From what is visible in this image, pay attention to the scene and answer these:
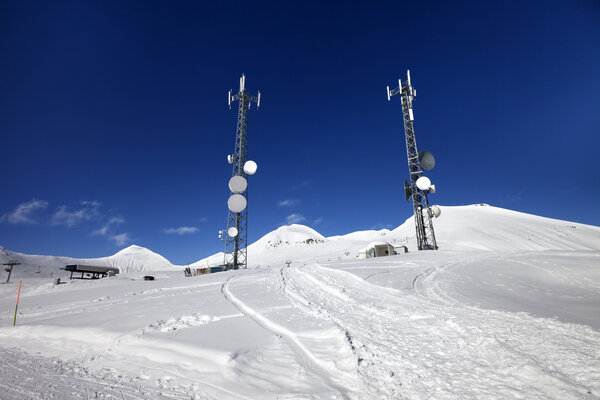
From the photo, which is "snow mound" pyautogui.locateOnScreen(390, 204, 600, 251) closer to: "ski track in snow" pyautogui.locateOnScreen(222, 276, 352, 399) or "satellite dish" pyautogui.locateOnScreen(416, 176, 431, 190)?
"satellite dish" pyautogui.locateOnScreen(416, 176, 431, 190)

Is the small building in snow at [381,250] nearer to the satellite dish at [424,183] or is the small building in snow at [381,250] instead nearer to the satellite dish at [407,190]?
the satellite dish at [407,190]

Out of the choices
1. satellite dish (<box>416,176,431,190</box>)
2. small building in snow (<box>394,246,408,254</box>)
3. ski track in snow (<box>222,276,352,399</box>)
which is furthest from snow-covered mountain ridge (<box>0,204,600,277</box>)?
ski track in snow (<box>222,276,352,399</box>)

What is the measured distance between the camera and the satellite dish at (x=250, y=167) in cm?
2905

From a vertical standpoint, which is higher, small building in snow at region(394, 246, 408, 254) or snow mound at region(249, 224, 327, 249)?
snow mound at region(249, 224, 327, 249)

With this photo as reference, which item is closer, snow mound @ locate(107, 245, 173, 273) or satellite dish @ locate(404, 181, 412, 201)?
satellite dish @ locate(404, 181, 412, 201)

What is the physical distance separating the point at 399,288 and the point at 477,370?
6.85 meters

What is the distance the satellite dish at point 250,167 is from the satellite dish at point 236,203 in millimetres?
3779

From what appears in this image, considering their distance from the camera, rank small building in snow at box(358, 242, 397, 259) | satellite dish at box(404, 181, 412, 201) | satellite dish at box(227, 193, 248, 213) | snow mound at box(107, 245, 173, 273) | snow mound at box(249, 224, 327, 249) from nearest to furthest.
A: satellite dish at box(227, 193, 248, 213) < small building in snow at box(358, 242, 397, 259) < satellite dish at box(404, 181, 412, 201) < snow mound at box(249, 224, 327, 249) < snow mound at box(107, 245, 173, 273)

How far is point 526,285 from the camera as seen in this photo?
9.80 metres

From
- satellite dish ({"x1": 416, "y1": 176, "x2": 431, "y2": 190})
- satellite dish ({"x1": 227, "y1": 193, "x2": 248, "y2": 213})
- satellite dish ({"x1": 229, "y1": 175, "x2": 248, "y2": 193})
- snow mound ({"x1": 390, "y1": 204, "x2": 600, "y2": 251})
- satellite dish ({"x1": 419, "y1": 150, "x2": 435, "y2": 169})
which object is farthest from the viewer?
snow mound ({"x1": 390, "y1": 204, "x2": 600, "y2": 251})

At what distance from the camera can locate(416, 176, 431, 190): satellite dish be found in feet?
89.1

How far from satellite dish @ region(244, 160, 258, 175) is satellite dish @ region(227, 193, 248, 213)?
12.4 ft

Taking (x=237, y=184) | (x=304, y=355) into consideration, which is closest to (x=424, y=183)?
(x=237, y=184)

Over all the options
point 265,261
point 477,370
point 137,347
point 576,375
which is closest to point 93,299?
point 137,347
